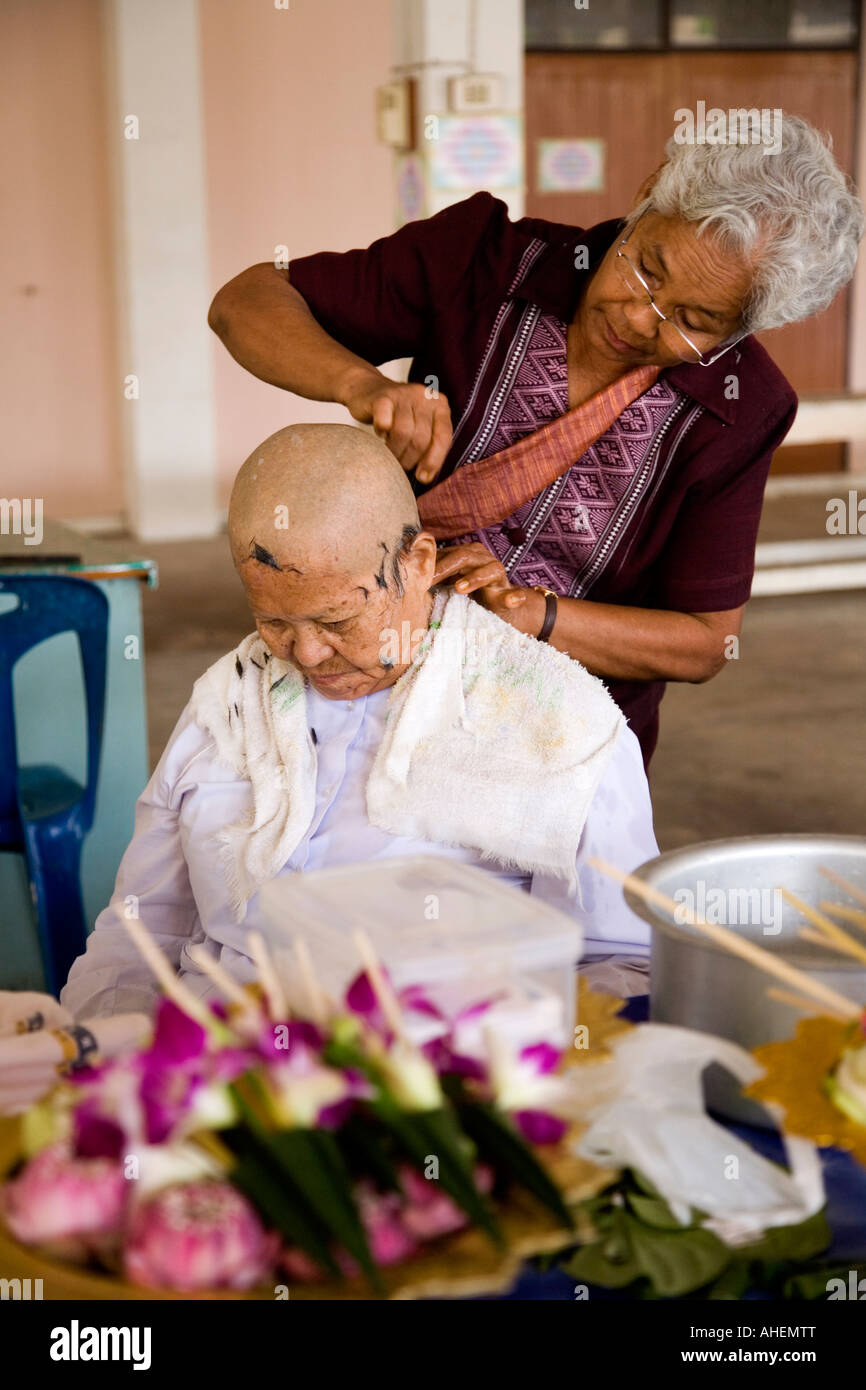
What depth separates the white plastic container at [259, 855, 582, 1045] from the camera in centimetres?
103

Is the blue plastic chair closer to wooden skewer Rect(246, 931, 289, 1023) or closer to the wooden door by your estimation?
wooden skewer Rect(246, 931, 289, 1023)

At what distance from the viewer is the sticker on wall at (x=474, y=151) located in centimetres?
572

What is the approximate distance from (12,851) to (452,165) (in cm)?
386

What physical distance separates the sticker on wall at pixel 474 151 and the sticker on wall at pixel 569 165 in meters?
2.42

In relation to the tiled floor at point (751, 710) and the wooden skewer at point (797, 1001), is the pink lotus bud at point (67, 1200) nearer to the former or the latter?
the wooden skewer at point (797, 1001)

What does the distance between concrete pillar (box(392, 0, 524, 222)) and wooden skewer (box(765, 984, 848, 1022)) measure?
5.03 m

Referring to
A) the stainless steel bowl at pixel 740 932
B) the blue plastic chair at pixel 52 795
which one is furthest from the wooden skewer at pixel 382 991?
the blue plastic chair at pixel 52 795

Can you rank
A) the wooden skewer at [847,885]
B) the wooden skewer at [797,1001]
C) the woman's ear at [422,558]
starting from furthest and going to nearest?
the woman's ear at [422,558]
the wooden skewer at [847,885]
the wooden skewer at [797,1001]

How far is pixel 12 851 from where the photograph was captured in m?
2.79

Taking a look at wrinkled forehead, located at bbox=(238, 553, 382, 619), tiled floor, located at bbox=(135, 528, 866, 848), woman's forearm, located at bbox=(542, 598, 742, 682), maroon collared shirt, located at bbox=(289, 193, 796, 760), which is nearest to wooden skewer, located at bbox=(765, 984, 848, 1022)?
wrinkled forehead, located at bbox=(238, 553, 382, 619)

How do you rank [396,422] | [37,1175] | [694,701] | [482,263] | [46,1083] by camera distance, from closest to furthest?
[37,1175] → [46,1083] → [396,422] → [482,263] → [694,701]

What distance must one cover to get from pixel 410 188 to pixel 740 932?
5121 mm

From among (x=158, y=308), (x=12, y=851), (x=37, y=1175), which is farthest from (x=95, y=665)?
(x=158, y=308)
